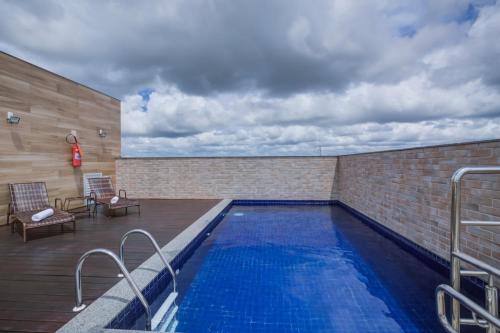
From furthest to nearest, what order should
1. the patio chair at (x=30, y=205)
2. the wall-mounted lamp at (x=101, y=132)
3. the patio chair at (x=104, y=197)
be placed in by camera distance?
1. the wall-mounted lamp at (x=101, y=132)
2. the patio chair at (x=104, y=197)
3. the patio chair at (x=30, y=205)

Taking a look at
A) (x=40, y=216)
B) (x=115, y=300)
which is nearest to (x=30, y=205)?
(x=40, y=216)

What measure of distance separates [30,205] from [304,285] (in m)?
6.05

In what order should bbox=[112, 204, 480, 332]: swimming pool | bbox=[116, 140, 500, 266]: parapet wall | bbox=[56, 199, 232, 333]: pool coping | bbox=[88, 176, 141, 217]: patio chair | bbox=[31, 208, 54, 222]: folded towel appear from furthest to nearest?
1. bbox=[88, 176, 141, 217]: patio chair
2. bbox=[31, 208, 54, 222]: folded towel
3. bbox=[116, 140, 500, 266]: parapet wall
4. bbox=[112, 204, 480, 332]: swimming pool
5. bbox=[56, 199, 232, 333]: pool coping

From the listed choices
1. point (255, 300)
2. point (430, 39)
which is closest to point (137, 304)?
point (255, 300)

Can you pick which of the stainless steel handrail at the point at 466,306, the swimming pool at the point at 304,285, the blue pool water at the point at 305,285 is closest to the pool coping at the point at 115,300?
the swimming pool at the point at 304,285

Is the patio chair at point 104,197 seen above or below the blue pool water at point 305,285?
above

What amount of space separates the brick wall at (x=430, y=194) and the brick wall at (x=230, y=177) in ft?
7.73

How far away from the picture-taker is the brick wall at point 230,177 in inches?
392

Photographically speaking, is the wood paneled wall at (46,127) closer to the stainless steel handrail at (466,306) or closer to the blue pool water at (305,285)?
the blue pool water at (305,285)

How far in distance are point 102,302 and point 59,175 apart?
6446mm

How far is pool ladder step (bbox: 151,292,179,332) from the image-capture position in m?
2.47

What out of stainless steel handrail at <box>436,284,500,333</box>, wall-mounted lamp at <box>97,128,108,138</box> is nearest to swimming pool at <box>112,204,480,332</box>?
stainless steel handrail at <box>436,284,500,333</box>

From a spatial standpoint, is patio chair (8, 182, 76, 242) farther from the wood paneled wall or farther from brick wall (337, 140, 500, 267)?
brick wall (337, 140, 500, 267)

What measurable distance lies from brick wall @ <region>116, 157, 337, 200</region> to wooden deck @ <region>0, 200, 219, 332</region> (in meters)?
3.65
